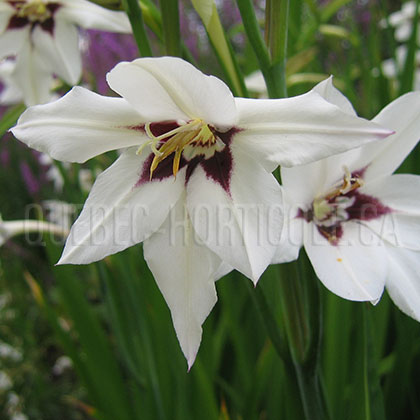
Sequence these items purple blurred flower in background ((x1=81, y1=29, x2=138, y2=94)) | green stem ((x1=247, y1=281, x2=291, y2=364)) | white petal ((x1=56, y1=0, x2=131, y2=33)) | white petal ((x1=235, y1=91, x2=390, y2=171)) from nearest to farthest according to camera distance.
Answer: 1. white petal ((x1=235, y1=91, x2=390, y2=171))
2. green stem ((x1=247, y1=281, x2=291, y2=364))
3. white petal ((x1=56, y1=0, x2=131, y2=33))
4. purple blurred flower in background ((x1=81, y1=29, x2=138, y2=94))

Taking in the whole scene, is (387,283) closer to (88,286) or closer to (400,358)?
(400,358)

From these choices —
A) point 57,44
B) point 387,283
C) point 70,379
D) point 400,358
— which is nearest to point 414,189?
point 387,283

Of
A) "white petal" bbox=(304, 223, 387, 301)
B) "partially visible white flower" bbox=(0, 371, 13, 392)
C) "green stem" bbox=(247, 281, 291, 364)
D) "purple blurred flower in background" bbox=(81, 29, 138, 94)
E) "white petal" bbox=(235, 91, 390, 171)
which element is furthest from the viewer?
"partially visible white flower" bbox=(0, 371, 13, 392)

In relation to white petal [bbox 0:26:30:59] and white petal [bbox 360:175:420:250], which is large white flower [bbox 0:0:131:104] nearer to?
white petal [bbox 0:26:30:59]

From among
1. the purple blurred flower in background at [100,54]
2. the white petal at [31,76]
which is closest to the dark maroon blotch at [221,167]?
the white petal at [31,76]

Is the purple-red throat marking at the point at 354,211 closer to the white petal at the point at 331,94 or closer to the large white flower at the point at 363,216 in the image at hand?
the large white flower at the point at 363,216

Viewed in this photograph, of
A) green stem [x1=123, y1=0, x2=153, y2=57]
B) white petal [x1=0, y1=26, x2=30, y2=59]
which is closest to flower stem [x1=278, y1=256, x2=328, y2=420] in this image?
green stem [x1=123, y1=0, x2=153, y2=57]

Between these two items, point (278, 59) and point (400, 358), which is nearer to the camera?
point (278, 59)
